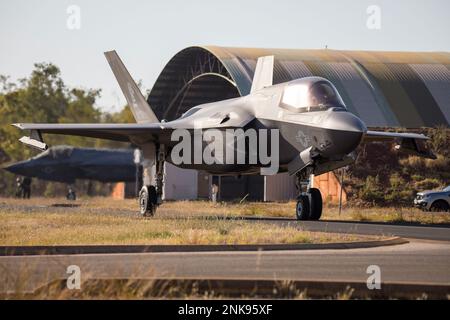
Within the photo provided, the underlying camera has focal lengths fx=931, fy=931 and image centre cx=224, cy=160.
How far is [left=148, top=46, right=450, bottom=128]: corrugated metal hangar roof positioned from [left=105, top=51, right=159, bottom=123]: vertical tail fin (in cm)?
1228

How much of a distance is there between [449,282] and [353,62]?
138ft

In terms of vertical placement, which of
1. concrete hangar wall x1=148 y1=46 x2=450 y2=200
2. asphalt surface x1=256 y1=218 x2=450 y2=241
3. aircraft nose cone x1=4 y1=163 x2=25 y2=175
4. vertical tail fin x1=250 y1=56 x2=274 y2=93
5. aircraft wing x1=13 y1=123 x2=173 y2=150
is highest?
concrete hangar wall x1=148 y1=46 x2=450 y2=200

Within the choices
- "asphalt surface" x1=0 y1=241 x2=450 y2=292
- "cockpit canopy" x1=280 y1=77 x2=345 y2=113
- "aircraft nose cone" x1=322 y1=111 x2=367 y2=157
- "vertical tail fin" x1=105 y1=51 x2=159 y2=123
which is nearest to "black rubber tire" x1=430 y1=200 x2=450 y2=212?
"vertical tail fin" x1=105 y1=51 x2=159 y2=123

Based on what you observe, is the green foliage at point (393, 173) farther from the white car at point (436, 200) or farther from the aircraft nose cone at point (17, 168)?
the aircraft nose cone at point (17, 168)

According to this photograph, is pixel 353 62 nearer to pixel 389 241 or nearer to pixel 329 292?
pixel 389 241

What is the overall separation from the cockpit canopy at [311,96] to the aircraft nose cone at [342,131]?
649 millimetres

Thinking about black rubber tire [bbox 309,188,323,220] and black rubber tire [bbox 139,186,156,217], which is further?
black rubber tire [bbox 139,186,156,217]

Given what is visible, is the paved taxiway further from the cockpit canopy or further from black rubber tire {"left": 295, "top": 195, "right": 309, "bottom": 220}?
black rubber tire {"left": 295, "top": 195, "right": 309, "bottom": 220}

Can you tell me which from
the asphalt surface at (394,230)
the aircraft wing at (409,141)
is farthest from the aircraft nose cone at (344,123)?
the aircraft wing at (409,141)

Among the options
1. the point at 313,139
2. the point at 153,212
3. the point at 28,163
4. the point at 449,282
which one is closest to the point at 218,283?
the point at 449,282

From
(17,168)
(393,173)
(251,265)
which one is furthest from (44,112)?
(251,265)

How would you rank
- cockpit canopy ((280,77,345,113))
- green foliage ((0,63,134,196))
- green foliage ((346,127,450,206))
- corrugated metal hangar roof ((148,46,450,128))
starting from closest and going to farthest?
cockpit canopy ((280,77,345,113)) < green foliage ((346,127,450,206)) < corrugated metal hangar roof ((148,46,450,128)) < green foliage ((0,63,134,196))

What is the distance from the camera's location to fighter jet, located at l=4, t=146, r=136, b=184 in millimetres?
65000

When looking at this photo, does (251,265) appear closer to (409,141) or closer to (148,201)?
(148,201)
